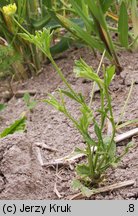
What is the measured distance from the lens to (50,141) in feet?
6.10

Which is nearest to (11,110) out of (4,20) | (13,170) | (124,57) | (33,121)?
(33,121)

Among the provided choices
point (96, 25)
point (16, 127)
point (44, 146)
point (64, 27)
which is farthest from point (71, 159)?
point (64, 27)

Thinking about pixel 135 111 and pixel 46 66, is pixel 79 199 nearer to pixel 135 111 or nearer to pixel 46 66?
pixel 135 111

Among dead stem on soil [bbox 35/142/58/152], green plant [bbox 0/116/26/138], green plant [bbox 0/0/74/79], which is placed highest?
green plant [bbox 0/0/74/79]

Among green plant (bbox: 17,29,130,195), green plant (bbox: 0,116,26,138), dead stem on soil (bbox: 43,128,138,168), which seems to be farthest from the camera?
green plant (bbox: 0,116,26,138)

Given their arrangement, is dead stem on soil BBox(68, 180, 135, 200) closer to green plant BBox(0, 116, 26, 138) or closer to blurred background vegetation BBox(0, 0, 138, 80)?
green plant BBox(0, 116, 26, 138)

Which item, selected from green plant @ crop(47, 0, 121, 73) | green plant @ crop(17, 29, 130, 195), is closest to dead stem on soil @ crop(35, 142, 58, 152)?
green plant @ crop(17, 29, 130, 195)

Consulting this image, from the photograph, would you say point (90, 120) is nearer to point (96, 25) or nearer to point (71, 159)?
point (71, 159)

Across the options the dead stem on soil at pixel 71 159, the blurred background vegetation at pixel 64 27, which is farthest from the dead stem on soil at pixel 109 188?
the blurred background vegetation at pixel 64 27

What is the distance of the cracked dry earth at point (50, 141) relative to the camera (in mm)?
1572

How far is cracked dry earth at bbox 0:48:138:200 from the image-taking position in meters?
1.57

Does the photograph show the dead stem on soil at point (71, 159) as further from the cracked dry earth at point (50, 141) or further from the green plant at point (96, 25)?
the green plant at point (96, 25)

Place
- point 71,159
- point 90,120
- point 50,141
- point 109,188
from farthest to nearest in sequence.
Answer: point 50,141, point 71,159, point 109,188, point 90,120

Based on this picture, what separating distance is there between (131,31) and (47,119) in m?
0.59
